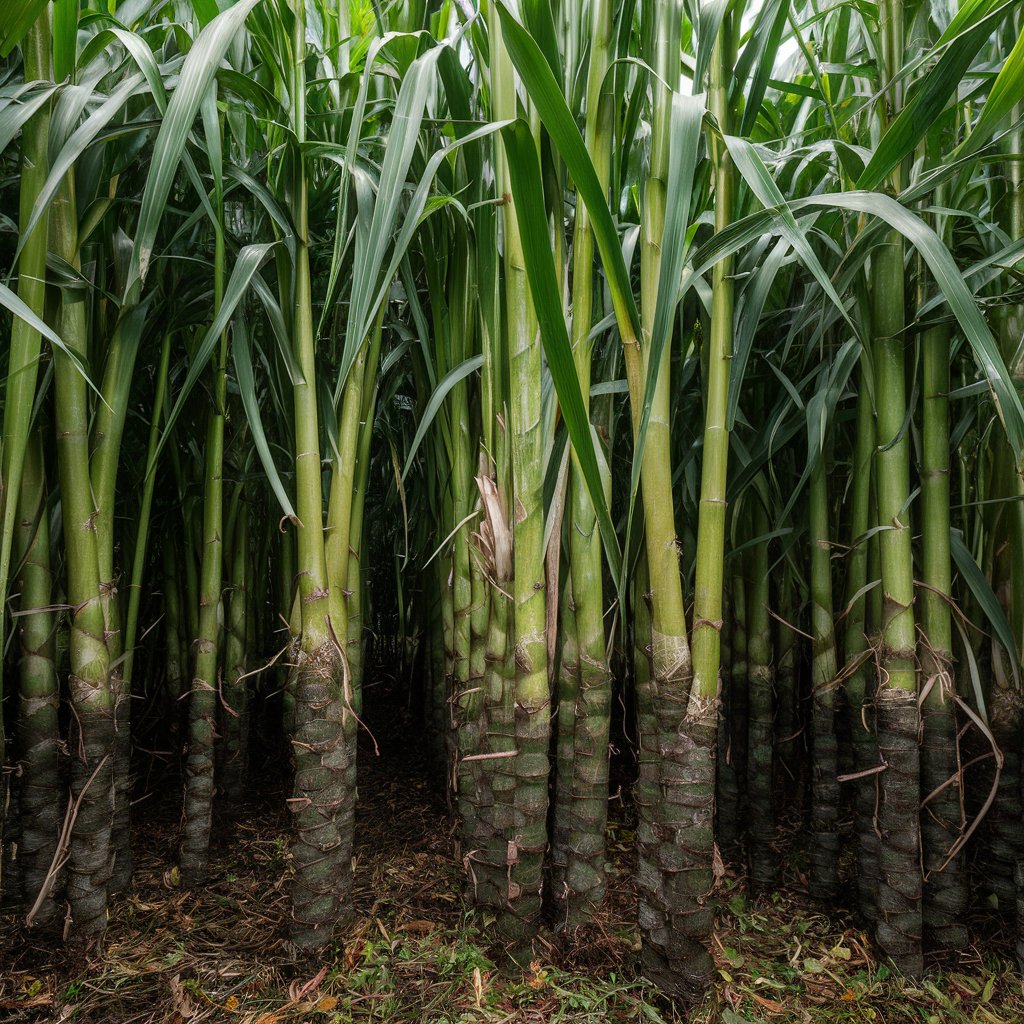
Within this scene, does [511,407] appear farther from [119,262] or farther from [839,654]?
[839,654]

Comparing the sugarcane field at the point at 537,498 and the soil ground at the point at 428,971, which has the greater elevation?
the sugarcane field at the point at 537,498

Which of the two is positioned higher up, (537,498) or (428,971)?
(537,498)

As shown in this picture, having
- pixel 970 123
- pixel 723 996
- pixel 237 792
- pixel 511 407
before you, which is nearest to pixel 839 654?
pixel 723 996

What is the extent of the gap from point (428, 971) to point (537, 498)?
26.9 inches

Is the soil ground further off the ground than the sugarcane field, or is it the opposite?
the sugarcane field

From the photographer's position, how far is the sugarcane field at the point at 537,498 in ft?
2.52

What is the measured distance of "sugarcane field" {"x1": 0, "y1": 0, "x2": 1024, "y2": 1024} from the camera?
0.77 m

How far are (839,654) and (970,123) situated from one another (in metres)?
0.94

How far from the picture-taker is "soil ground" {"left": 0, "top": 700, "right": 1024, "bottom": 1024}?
81 centimetres

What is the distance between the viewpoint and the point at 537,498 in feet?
2.77

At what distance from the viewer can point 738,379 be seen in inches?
33.3

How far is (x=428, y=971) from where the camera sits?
2.88ft

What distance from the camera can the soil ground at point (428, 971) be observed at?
815mm

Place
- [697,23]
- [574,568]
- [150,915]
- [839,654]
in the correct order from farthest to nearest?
[839,654] → [150,915] → [574,568] → [697,23]
